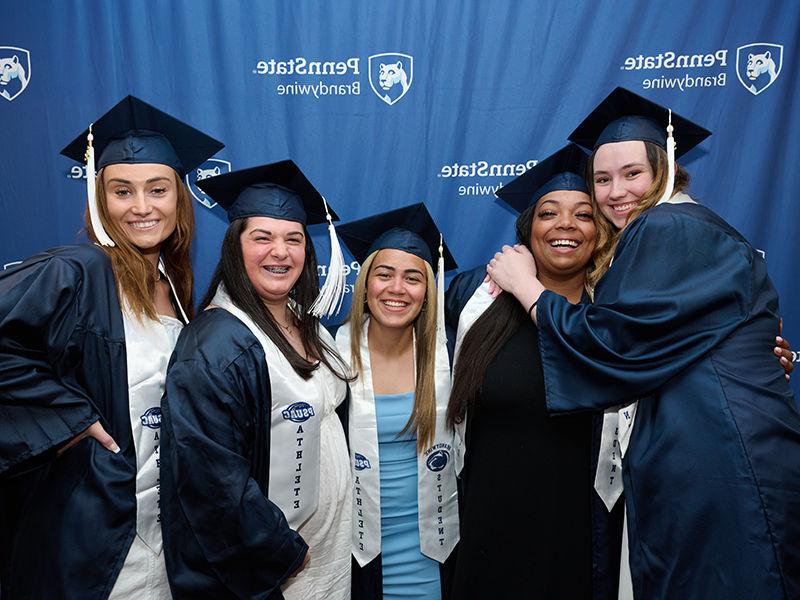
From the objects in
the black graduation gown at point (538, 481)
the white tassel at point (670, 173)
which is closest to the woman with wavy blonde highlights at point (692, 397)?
the white tassel at point (670, 173)

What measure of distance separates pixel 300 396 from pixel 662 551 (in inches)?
46.3

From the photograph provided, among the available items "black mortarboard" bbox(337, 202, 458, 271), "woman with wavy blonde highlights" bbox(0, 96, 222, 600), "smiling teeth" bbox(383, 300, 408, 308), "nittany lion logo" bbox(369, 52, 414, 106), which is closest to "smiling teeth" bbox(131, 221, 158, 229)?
"woman with wavy blonde highlights" bbox(0, 96, 222, 600)

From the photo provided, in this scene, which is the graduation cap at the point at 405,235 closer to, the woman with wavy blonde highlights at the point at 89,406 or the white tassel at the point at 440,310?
the white tassel at the point at 440,310

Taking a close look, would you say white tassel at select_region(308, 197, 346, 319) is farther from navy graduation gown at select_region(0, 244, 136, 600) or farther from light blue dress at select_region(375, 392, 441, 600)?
navy graduation gown at select_region(0, 244, 136, 600)

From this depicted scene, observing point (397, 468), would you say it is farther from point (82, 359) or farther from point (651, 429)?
point (82, 359)

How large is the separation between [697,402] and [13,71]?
325 cm

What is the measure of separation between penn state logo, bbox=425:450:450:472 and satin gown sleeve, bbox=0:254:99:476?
1.15m

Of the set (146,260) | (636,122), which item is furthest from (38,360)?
(636,122)

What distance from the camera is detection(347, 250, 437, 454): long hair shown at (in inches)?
87.9

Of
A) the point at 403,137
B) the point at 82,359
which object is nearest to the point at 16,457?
the point at 82,359

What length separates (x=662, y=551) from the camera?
5.66ft

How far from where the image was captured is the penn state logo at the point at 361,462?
225 cm

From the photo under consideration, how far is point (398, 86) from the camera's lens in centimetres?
297

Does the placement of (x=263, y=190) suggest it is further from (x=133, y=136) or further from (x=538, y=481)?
(x=538, y=481)
